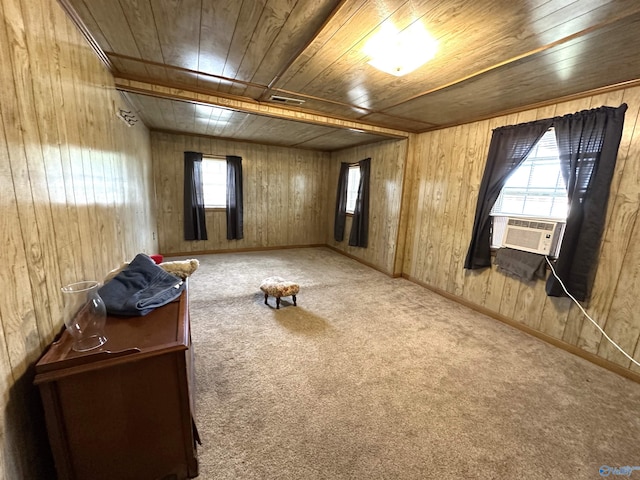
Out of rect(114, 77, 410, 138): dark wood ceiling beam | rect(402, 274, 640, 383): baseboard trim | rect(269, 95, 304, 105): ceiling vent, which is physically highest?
rect(269, 95, 304, 105): ceiling vent

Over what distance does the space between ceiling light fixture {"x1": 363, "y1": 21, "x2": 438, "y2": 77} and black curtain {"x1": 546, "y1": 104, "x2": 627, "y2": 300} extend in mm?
1487

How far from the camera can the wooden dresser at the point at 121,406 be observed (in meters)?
0.92

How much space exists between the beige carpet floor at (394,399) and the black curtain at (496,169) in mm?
721

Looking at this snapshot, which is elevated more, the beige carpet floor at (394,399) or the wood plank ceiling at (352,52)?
Answer: the wood plank ceiling at (352,52)

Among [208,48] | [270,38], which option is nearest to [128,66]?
[208,48]

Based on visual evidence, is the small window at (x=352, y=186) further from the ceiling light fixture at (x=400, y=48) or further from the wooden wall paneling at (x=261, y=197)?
the ceiling light fixture at (x=400, y=48)

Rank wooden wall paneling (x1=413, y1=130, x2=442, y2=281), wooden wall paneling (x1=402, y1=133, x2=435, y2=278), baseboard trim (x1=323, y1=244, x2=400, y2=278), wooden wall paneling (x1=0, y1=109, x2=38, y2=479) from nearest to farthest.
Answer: wooden wall paneling (x1=0, y1=109, x2=38, y2=479) < wooden wall paneling (x1=413, y1=130, x2=442, y2=281) < wooden wall paneling (x1=402, y1=133, x2=435, y2=278) < baseboard trim (x1=323, y1=244, x2=400, y2=278)

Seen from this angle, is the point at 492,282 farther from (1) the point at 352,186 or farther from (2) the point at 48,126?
(2) the point at 48,126

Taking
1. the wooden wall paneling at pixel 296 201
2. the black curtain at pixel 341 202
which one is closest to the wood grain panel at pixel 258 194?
the wooden wall paneling at pixel 296 201

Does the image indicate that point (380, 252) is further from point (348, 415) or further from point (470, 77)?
point (348, 415)

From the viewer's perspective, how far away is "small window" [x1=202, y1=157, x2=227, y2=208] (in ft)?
16.1

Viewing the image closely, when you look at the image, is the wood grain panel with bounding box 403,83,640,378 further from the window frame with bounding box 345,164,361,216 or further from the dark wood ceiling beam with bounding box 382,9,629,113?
the window frame with bounding box 345,164,361,216

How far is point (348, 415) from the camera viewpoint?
1535 mm

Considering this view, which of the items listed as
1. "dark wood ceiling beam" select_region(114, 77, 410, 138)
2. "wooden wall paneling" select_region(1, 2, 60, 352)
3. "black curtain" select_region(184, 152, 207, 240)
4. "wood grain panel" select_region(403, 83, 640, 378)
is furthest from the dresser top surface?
"black curtain" select_region(184, 152, 207, 240)
